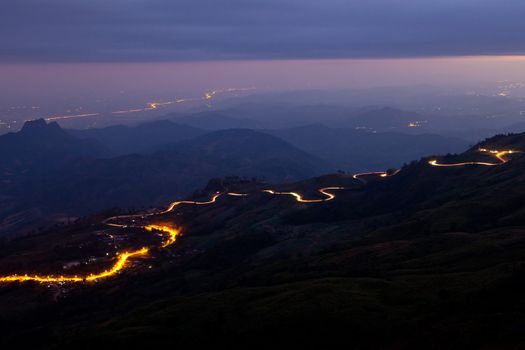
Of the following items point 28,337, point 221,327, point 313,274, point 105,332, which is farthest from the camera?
point 28,337

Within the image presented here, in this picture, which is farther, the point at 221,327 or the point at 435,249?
the point at 435,249

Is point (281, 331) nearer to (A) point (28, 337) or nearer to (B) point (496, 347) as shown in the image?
(B) point (496, 347)

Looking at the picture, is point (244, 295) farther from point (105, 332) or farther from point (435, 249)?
point (435, 249)

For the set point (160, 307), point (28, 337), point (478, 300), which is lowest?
point (28, 337)

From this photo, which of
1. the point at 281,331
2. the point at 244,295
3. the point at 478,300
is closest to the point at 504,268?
the point at 478,300

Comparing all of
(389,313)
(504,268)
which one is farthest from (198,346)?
(504,268)

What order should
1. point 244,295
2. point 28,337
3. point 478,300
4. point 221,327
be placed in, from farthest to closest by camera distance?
point 28,337 → point 244,295 → point 221,327 → point 478,300

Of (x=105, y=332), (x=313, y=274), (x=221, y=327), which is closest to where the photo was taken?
(x=221, y=327)

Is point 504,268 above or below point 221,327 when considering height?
above

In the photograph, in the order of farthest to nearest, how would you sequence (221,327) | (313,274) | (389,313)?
(313,274) < (221,327) < (389,313)
